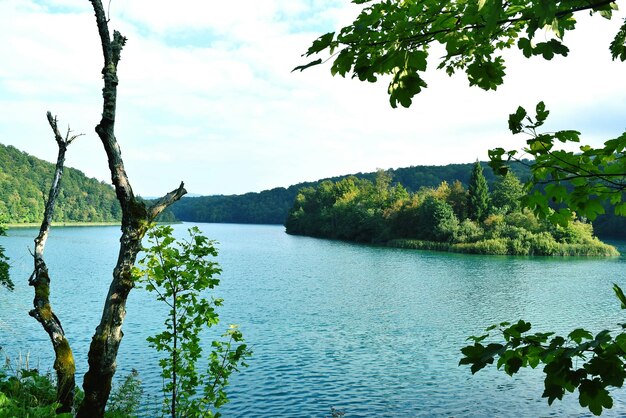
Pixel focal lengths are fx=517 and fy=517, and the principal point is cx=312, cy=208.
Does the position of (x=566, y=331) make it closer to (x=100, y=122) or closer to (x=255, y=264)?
(x=100, y=122)

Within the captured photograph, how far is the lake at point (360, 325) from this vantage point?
12094 mm

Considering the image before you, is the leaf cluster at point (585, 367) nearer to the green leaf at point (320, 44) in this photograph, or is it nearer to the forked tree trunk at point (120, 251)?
the green leaf at point (320, 44)

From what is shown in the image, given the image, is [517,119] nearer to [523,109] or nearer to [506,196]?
[523,109]

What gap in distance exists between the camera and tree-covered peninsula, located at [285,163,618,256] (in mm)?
52156

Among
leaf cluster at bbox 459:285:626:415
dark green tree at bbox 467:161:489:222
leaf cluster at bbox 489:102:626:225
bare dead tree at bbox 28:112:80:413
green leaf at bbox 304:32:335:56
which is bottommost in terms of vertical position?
bare dead tree at bbox 28:112:80:413

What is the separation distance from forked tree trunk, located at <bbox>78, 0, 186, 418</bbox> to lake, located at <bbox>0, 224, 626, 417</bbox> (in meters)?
5.60

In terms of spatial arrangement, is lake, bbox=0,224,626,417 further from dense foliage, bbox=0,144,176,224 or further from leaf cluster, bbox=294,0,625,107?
dense foliage, bbox=0,144,176,224

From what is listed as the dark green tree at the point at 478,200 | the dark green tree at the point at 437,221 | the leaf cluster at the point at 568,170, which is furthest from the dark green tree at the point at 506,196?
the leaf cluster at the point at 568,170

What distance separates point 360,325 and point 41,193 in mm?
115134

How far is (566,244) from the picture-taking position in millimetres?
52000

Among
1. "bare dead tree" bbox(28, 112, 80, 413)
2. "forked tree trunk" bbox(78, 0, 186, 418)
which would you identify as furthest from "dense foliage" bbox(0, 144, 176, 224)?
"forked tree trunk" bbox(78, 0, 186, 418)

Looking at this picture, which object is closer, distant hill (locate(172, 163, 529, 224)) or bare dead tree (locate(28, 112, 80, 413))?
bare dead tree (locate(28, 112, 80, 413))

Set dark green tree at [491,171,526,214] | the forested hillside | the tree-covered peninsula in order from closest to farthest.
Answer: the tree-covered peninsula → dark green tree at [491,171,526,214] → the forested hillside

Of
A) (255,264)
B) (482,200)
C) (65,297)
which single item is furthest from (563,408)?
(482,200)
